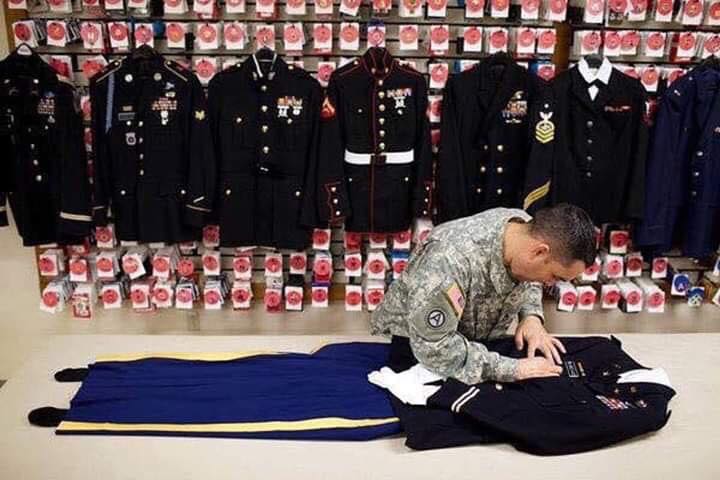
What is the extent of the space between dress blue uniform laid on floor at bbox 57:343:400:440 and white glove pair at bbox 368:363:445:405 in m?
0.04

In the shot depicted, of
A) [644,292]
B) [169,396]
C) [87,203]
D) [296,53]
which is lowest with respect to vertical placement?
[644,292]

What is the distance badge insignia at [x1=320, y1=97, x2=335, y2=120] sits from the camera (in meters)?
3.53

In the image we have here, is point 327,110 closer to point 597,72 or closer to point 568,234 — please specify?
point 597,72

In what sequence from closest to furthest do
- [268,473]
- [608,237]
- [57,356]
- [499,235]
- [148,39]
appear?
[268,473]
[499,235]
[57,356]
[148,39]
[608,237]

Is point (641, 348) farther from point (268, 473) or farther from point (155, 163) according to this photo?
point (155, 163)

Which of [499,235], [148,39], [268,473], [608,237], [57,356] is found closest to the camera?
[268,473]

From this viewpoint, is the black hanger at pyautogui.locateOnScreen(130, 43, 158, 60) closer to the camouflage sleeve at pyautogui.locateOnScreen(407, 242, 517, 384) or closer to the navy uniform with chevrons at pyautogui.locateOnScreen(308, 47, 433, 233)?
the navy uniform with chevrons at pyautogui.locateOnScreen(308, 47, 433, 233)

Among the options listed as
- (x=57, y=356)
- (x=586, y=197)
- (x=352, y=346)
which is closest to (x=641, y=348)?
(x=586, y=197)

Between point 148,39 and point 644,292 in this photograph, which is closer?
point 148,39

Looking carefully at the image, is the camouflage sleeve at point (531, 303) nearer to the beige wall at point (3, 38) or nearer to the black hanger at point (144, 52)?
the black hanger at point (144, 52)

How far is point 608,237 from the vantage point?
396 centimetres

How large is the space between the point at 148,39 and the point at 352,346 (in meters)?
1.97

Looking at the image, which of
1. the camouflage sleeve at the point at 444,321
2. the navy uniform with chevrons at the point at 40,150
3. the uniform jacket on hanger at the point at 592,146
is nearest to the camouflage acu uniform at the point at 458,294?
the camouflage sleeve at the point at 444,321

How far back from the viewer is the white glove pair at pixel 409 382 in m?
2.37
